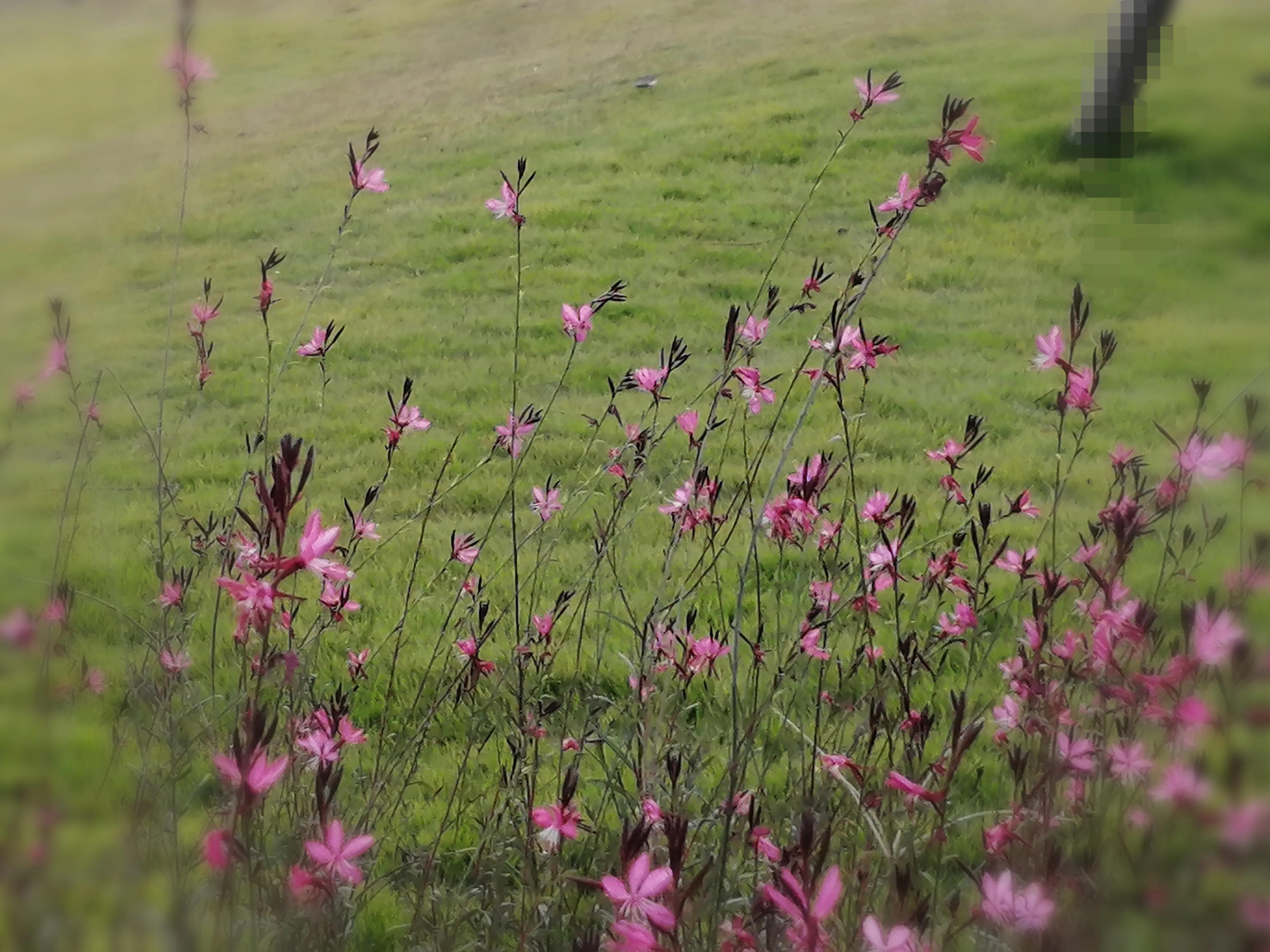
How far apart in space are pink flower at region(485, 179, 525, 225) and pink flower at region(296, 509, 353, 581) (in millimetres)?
932

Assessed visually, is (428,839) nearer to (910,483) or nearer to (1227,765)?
(1227,765)

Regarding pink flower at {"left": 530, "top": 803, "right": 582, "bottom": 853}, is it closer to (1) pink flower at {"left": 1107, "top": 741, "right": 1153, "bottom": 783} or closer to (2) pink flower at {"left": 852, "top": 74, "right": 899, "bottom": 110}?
(1) pink flower at {"left": 1107, "top": 741, "right": 1153, "bottom": 783}

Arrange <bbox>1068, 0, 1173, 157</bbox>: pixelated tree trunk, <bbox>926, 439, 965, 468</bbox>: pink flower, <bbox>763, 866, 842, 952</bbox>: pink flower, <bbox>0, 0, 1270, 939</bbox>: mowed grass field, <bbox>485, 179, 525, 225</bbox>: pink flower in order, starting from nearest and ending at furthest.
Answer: <bbox>763, 866, 842, 952</bbox>: pink flower → <bbox>485, 179, 525, 225</bbox>: pink flower → <bbox>926, 439, 965, 468</bbox>: pink flower → <bbox>0, 0, 1270, 939</bbox>: mowed grass field → <bbox>1068, 0, 1173, 157</bbox>: pixelated tree trunk

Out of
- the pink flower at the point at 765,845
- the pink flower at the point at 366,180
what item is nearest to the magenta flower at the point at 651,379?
the pink flower at the point at 366,180

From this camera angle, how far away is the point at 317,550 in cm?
80

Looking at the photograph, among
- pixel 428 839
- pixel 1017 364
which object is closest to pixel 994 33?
pixel 1017 364

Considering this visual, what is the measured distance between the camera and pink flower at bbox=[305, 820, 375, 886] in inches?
35.8

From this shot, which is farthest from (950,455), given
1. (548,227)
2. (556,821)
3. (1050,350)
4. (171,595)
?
(548,227)

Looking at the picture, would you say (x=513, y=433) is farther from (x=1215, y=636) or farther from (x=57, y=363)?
(x=1215, y=636)

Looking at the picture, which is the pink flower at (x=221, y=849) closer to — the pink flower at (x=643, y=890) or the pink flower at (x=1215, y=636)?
the pink flower at (x=643, y=890)

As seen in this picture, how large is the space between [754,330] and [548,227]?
441 cm

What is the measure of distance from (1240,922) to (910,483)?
2.77m

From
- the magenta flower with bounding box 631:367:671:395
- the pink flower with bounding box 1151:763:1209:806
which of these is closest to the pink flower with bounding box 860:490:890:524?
the magenta flower with bounding box 631:367:671:395

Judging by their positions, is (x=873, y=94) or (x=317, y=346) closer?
(x=873, y=94)
